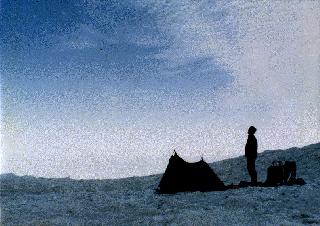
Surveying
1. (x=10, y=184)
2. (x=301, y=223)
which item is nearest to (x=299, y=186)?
(x=301, y=223)

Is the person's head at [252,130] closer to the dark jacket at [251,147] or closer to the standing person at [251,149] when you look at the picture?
the standing person at [251,149]

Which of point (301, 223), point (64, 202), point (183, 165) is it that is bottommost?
point (301, 223)

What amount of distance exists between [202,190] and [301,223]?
7471 mm

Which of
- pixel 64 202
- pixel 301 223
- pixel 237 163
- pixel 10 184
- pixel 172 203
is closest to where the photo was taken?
pixel 301 223

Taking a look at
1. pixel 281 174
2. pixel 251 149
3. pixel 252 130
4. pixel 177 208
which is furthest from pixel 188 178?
pixel 177 208

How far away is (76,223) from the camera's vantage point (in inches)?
388

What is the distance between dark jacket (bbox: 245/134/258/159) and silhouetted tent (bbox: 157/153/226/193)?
1.84 m

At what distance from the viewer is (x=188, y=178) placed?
16938mm

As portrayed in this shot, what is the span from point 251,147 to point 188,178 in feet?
9.84

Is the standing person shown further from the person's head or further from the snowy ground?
the snowy ground

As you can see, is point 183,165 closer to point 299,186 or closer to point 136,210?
point 299,186

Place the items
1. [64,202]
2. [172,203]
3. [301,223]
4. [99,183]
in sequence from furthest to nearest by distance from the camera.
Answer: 1. [99,183]
2. [64,202]
3. [172,203]
4. [301,223]

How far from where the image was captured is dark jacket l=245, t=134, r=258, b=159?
58.8ft

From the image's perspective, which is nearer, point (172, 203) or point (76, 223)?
point (76, 223)
